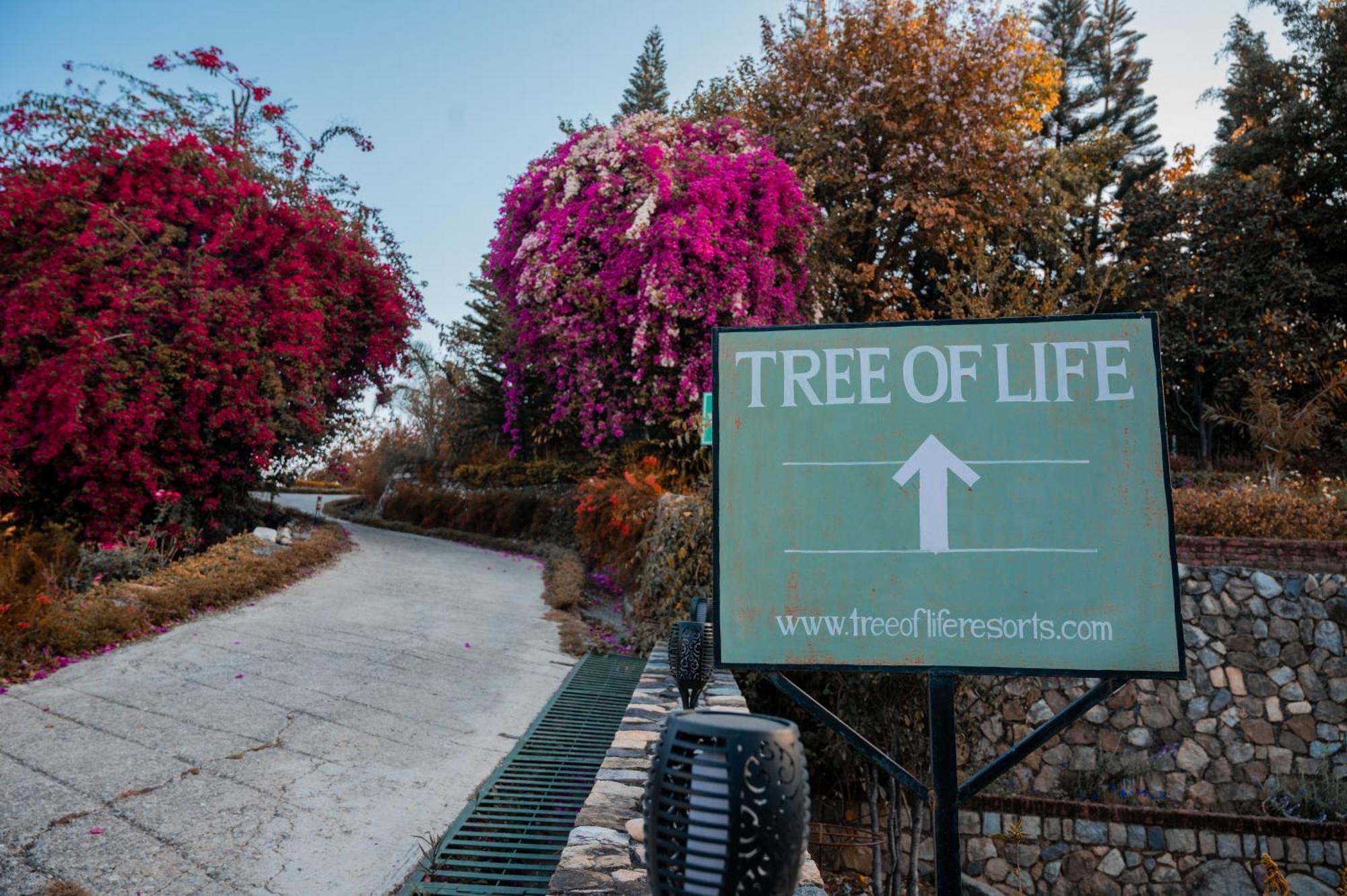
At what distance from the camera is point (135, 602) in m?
5.72

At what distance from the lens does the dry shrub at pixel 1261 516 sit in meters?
7.00

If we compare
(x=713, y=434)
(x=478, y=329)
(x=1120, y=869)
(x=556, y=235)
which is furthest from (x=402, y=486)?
(x=713, y=434)

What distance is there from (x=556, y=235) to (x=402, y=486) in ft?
25.9

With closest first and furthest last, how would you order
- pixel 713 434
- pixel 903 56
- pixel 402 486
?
pixel 713 434
pixel 903 56
pixel 402 486

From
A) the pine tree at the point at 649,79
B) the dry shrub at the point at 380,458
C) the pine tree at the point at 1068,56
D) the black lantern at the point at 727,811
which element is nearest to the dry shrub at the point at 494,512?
the dry shrub at the point at 380,458

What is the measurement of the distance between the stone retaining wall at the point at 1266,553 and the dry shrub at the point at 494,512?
7063mm

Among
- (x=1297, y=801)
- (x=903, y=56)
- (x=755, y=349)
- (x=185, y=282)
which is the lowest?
(x=1297, y=801)

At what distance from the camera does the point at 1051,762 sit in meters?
6.54

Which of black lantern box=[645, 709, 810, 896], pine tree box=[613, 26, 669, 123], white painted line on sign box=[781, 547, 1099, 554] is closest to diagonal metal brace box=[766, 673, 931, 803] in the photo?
white painted line on sign box=[781, 547, 1099, 554]

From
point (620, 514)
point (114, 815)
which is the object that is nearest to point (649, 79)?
point (620, 514)

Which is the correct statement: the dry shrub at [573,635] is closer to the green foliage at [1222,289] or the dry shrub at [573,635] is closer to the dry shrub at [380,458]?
the dry shrub at [380,458]

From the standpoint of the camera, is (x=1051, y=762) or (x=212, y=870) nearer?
(x=212, y=870)

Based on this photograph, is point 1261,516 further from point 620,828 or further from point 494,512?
point 494,512

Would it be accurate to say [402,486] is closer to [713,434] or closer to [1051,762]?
[1051,762]
